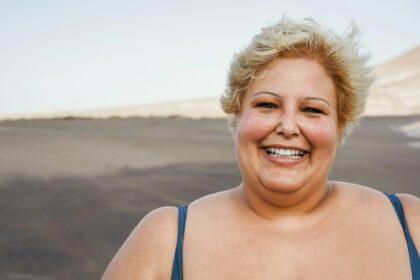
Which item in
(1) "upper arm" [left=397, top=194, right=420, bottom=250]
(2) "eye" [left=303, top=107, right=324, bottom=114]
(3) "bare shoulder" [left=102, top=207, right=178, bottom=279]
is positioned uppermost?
(2) "eye" [left=303, top=107, right=324, bottom=114]

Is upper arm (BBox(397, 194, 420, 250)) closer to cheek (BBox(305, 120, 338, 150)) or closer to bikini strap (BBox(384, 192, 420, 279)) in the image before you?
bikini strap (BBox(384, 192, 420, 279))

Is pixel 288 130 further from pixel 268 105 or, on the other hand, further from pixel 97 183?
pixel 97 183

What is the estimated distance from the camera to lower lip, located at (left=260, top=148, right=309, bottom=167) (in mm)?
1646

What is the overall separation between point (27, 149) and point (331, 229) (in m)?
6.21

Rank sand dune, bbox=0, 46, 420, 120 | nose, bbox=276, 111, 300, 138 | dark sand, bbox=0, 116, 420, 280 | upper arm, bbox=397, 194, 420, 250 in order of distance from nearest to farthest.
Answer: nose, bbox=276, 111, 300, 138 < upper arm, bbox=397, 194, 420, 250 < dark sand, bbox=0, 116, 420, 280 < sand dune, bbox=0, 46, 420, 120

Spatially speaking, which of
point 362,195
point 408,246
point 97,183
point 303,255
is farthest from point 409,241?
point 97,183

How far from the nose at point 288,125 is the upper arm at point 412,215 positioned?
1.56ft

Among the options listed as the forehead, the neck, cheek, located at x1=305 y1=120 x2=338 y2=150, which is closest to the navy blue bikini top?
the neck

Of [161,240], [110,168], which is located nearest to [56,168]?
[110,168]

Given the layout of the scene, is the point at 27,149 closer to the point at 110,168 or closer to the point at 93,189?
the point at 110,168

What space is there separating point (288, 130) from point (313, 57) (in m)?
0.27

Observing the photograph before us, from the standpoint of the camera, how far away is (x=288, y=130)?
1.61m

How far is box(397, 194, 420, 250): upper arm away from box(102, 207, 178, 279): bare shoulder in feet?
2.50

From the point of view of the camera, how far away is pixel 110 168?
A: 6254 millimetres
